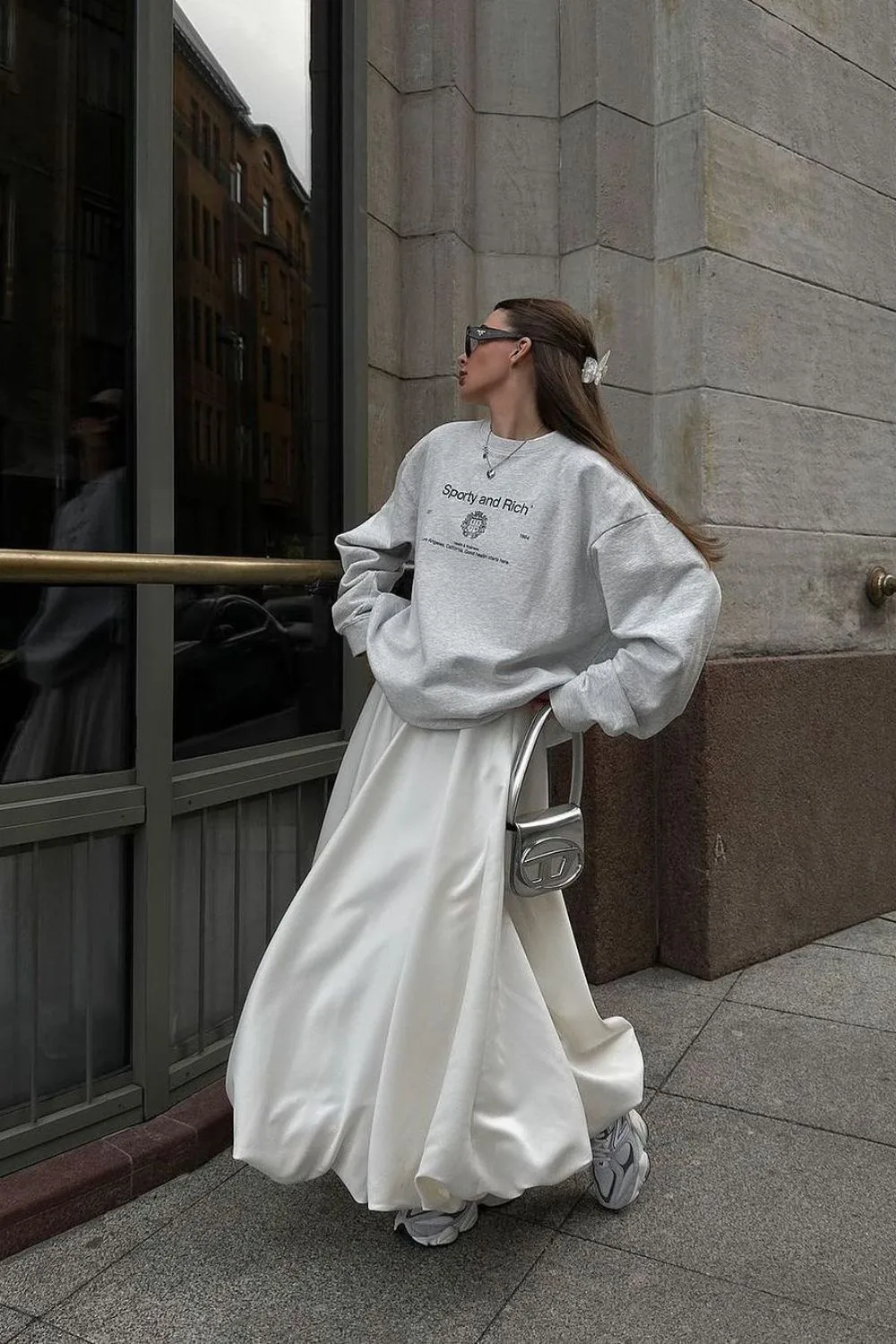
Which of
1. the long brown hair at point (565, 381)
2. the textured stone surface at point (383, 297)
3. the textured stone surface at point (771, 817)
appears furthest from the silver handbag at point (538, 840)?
the textured stone surface at point (383, 297)

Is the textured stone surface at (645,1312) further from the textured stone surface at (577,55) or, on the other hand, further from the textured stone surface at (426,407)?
the textured stone surface at (577,55)

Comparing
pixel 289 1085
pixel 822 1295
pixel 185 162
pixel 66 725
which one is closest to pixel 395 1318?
pixel 289 1085

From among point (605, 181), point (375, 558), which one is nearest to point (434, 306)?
point (605, 181)


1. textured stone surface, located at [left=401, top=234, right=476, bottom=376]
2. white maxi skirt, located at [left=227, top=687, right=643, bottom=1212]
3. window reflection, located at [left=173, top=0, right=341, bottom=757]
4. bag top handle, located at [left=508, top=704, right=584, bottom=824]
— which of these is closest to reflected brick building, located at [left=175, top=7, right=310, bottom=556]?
window reflection, located at [left=173, top=0, right=341, bottom=757]

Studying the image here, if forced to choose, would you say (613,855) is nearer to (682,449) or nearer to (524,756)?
(682,449)

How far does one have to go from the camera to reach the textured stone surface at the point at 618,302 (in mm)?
4035

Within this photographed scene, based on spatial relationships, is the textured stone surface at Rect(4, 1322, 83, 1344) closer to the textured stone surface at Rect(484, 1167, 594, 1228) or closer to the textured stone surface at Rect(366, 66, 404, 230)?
the textured stone surface at Rect(484, 1167, 594, 1228)

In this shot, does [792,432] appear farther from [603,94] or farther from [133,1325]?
[133,1325]

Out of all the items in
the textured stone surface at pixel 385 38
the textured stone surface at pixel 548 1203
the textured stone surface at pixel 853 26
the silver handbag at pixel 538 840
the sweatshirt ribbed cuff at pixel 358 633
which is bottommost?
the textured stone surface at pixel 548 1203

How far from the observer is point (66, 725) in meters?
2.62

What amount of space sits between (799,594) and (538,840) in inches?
101

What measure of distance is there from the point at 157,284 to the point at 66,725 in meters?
1.09

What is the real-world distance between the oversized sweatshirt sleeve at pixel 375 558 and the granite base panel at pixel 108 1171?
1.24 meters

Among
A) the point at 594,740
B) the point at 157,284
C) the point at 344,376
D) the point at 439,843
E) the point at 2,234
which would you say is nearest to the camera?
the point at 439,843
